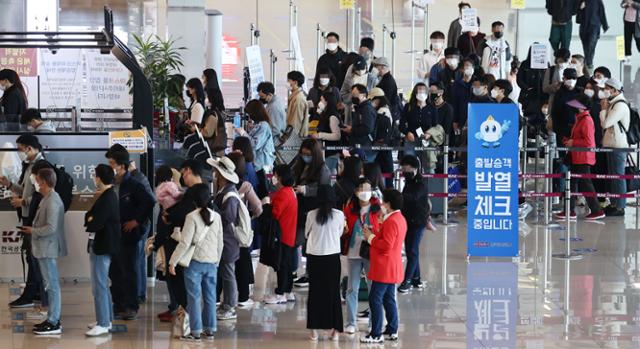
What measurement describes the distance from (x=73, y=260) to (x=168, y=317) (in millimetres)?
1976

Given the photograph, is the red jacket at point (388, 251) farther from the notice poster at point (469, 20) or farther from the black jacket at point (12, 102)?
the notice poster at point (469, 20)

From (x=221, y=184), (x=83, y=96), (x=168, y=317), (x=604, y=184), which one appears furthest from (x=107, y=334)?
(x=83, y=96)

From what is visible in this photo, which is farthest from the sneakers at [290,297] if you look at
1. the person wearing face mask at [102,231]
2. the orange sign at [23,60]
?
the orange sign at [23,60]

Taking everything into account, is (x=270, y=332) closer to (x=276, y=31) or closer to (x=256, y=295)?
(x=256, y=295)

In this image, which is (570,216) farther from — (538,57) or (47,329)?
(47,329)

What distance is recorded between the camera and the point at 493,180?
14.3 metres

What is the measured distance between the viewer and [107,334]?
10.6m

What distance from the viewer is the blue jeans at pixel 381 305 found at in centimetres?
1007

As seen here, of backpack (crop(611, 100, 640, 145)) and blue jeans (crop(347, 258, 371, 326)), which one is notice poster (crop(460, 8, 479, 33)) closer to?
backpack (crop(611, 100, 640, 145))

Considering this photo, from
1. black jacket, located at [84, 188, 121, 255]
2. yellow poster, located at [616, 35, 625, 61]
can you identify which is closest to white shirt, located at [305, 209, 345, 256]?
black jacket, located at [84, 188, 121, 255]

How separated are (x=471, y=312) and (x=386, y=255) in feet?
6.64

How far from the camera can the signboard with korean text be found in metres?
10.6

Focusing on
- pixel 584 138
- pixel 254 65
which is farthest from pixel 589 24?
pixel 254 65

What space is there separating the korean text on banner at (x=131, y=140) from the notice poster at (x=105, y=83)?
434 inches
